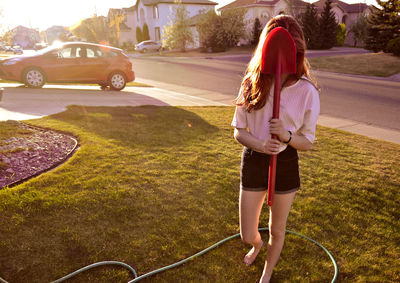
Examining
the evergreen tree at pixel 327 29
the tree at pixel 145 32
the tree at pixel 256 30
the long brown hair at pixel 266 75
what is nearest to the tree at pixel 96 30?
the tree at pixel 145 32

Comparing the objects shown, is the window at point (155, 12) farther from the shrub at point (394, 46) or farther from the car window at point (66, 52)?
the car window at point (66, 52)

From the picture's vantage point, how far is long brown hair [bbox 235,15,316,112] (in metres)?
1.87

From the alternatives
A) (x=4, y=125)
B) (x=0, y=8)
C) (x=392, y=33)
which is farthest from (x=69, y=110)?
(x=392, y=33)

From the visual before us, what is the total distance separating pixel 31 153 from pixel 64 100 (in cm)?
472

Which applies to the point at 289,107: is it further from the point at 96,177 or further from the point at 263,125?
the point at 96,177

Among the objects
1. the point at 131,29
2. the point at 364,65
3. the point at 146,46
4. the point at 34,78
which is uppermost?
the point at 131,29

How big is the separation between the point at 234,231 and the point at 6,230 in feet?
7.32

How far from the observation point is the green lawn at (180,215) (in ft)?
8.77

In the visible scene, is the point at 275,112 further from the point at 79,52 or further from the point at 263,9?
the point at 263,9

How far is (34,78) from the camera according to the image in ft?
34.7

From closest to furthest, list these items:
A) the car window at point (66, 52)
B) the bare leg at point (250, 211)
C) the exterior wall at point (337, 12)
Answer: the bare leg at point (250, 211) < the car window at point (66, 52) < the exterior wall at point (337, 12)

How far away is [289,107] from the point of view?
1.93 metres

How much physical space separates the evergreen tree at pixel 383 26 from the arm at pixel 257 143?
28085 mm

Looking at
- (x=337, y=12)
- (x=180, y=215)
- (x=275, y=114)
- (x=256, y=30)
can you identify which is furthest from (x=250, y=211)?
(x=337, y=12)
